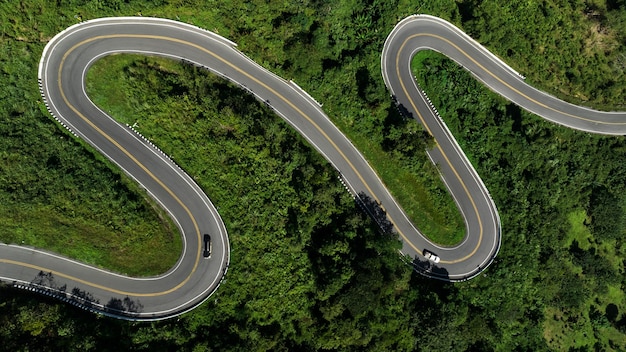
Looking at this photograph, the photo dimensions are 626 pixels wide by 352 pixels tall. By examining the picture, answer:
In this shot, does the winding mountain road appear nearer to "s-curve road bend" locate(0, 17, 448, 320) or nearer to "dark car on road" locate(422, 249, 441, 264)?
"s-curve road bend" locate(0, 17, 448, 320)

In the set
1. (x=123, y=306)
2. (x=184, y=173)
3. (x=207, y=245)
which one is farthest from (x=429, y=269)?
(x=123, y=306)

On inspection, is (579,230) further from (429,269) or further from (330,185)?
(330,185)

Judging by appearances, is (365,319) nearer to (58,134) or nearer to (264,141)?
(264,141)

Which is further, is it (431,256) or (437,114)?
(437,114)

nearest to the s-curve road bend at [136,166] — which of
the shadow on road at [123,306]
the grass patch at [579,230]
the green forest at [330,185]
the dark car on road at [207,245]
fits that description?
the shadow on road at [123,306]

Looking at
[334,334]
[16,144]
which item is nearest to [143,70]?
[16,144]
